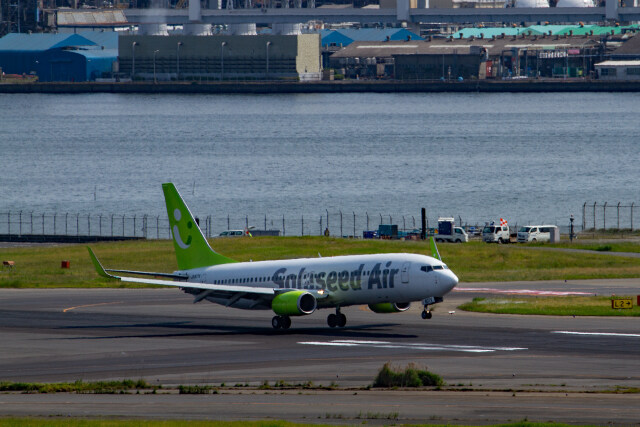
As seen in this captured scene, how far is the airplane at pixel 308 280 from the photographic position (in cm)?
6300

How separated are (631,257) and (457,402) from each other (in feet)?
229

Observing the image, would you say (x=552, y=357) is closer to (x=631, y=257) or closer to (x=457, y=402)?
(x=457, y=402)

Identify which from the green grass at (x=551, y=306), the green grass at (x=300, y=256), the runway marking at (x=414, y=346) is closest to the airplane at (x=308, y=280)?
the runway marking at (x=414, y=346)

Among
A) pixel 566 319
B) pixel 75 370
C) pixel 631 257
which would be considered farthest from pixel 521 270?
pixel 75 370

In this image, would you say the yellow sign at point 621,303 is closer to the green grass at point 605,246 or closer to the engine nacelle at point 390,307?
the engine nacelle at point 390,307

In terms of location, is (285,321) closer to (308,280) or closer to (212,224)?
(308,280)

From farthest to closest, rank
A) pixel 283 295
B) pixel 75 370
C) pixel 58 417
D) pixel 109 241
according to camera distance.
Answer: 1. pixel 109 241
2. pixel 283 295
3. pixel 75 370
4. pixel 58 417

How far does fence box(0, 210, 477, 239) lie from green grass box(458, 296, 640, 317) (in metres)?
73.8

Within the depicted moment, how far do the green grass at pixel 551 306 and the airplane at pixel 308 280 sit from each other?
9363 millimetres

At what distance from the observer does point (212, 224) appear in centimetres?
16412

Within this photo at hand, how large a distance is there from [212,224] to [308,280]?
3858 inches

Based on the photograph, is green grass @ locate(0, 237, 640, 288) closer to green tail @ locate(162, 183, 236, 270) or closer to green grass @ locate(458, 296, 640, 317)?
green grass @ locate(458, 296, 640, 317)

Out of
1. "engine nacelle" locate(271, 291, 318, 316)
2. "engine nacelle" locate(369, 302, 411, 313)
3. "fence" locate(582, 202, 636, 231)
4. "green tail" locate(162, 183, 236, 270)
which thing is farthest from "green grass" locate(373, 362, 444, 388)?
"fence" locate(582, 202, 636, 231)

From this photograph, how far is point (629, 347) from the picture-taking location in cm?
5691
